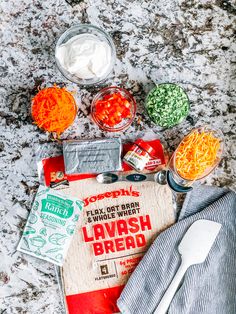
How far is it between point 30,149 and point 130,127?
9.4 inches

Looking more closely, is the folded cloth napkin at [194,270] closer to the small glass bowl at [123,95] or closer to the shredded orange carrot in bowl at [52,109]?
the small glass bowl at [123,95]

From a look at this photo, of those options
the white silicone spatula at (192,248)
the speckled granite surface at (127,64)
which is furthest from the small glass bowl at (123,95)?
the white silicone spatula at (192,248)

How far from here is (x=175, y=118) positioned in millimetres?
1206

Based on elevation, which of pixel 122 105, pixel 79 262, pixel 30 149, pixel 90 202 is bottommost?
pixel 79 262

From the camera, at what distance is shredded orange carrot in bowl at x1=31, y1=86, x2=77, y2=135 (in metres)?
1.18

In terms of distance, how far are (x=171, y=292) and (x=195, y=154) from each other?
33cm

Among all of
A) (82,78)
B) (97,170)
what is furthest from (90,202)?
(82,78)

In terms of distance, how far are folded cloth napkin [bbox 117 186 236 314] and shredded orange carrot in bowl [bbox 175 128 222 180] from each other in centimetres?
8

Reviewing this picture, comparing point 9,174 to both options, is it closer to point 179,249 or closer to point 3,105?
point 3,105

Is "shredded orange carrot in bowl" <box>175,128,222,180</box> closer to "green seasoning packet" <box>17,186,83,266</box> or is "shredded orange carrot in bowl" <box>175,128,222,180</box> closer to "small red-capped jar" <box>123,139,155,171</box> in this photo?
"small red-capped jar" <box>123,139,155,171</box>

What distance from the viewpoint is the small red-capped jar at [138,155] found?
123 centimetres

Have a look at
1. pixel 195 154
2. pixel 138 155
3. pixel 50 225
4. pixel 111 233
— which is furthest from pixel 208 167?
pixel 50 225

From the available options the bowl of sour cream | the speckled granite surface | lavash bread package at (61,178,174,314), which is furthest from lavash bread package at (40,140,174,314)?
the bowl of sour cream

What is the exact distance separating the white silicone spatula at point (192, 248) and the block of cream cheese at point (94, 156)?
226mm
